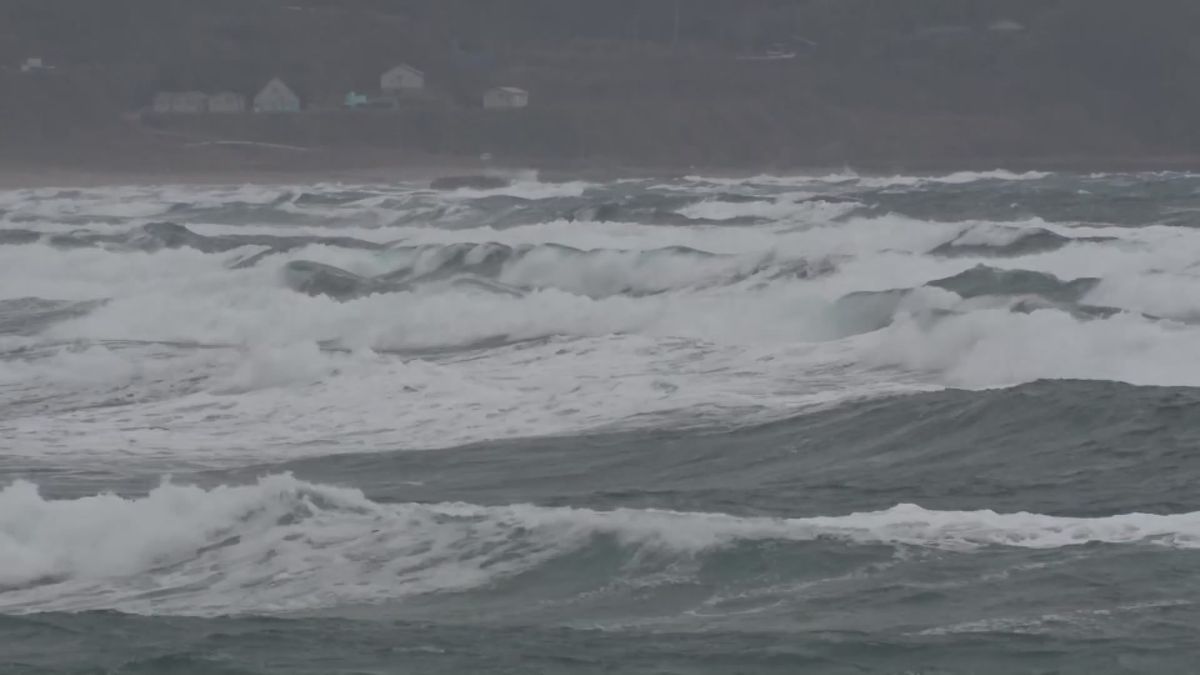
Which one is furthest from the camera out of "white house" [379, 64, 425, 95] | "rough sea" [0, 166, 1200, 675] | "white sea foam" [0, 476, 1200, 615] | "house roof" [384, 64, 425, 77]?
"house roof" [384, 64, 425, 77]

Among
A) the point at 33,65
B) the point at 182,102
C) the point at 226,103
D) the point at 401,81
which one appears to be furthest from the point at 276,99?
the point at 33,65

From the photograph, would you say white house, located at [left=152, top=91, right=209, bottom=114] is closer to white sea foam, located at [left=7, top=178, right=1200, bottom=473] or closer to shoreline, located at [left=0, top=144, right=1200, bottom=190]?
shoreline, located at [left=0, top=144, right=1200, bottom=190]

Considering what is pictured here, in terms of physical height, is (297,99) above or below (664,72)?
below

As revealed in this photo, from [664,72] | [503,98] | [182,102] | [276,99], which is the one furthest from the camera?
[664,72]

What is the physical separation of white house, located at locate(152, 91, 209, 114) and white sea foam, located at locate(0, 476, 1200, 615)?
60.1m

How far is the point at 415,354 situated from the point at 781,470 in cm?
924

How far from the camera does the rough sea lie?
9109 millimetres

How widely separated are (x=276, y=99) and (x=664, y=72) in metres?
14.8

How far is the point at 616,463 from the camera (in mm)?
14312

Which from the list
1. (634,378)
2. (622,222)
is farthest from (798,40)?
(634,378)

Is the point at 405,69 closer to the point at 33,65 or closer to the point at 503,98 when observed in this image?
the point at 503,98

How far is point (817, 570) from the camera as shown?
1027cm

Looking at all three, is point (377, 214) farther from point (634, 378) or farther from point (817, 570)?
point (817, 570)

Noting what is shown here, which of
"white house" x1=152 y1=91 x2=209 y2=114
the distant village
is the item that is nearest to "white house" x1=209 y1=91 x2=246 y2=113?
the distant village
